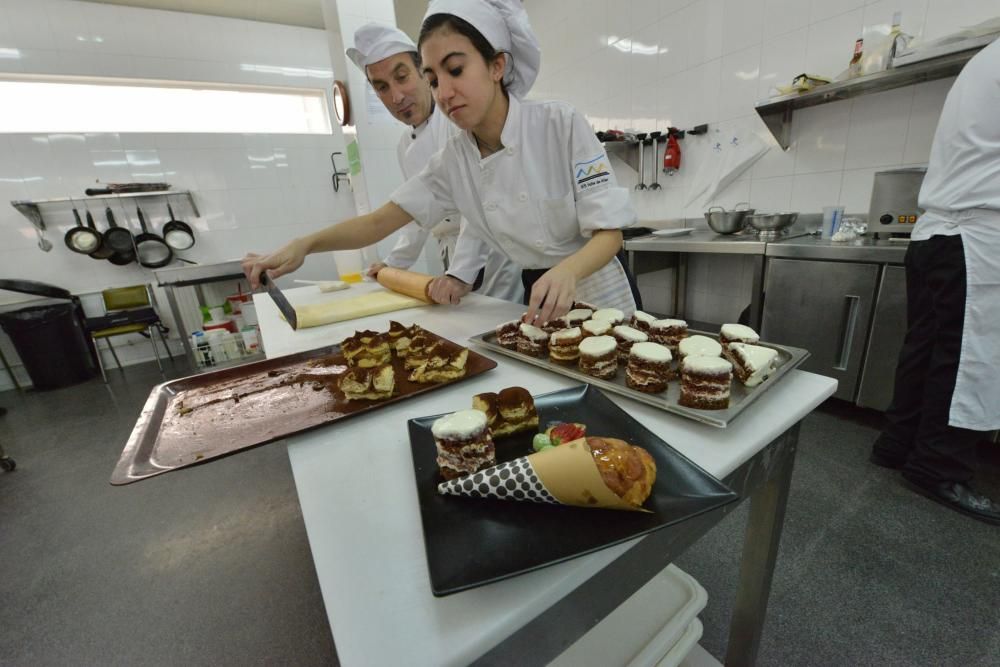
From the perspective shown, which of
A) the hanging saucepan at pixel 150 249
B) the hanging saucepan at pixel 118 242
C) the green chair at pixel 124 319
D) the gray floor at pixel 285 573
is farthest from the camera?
the hanging saucepan at pixel 150 249

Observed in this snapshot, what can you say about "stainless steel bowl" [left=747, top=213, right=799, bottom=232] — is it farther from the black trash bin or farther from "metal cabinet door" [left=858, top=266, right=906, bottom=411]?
the black trash bin

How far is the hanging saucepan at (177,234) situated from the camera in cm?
446

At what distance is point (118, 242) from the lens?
4.29 meters

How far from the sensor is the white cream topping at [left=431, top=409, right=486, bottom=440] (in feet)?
1.75

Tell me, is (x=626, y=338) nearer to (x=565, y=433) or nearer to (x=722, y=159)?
(x=565, y=433)

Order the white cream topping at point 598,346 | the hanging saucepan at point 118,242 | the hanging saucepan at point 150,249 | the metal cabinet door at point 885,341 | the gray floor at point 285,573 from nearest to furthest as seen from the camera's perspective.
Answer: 1. the white cream topping at point 598,346
2. the gray floor at point 285,573
3. the metal cabinet door at point 885,341
4. the hanging saucepan at point 118,242
5. the hanging saucepan at point 150,249

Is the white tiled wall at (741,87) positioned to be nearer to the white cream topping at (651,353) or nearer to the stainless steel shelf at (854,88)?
the stainless steel shelf at (854,88)

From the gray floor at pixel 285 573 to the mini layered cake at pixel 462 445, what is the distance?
1199 millimetres

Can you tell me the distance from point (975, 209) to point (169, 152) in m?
6.17

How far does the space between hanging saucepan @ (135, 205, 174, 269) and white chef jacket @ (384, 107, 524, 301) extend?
3804 millimetres

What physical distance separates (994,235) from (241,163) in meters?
5.93

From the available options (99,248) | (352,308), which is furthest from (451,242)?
(99,248)

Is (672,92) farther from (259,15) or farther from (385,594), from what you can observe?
(259,15)

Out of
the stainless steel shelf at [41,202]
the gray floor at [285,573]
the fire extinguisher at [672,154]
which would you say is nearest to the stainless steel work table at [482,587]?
the gray floor at [285,573]
